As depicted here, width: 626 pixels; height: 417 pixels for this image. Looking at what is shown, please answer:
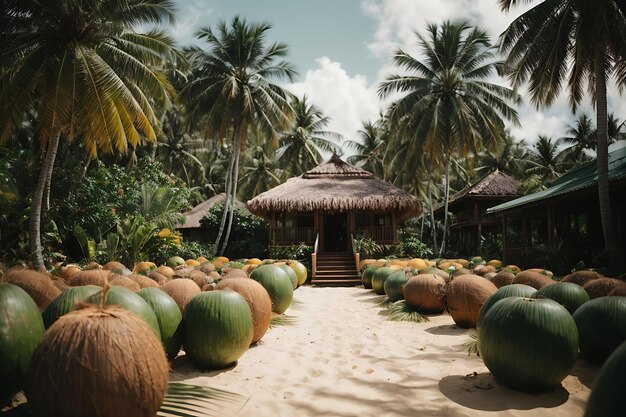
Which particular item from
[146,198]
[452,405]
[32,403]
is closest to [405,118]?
[146,198]

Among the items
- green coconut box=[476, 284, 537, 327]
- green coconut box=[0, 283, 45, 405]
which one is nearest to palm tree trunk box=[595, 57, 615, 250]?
green coconut box=[476, 284, 537, 327]

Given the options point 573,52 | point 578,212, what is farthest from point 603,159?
point 578,212

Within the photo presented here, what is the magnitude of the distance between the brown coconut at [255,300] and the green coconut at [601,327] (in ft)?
13.4

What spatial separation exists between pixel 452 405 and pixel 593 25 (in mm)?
14151

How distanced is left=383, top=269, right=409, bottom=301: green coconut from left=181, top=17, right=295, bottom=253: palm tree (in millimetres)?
15800

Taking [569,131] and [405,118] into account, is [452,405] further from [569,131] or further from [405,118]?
[569,131]

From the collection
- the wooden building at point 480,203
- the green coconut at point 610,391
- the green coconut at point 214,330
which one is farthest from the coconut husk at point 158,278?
the wooden building at point 480,203

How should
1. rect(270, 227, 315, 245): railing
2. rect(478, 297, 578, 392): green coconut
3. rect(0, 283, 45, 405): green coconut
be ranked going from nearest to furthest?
rect(0, 283, 45, 405): green coconut, rect(478, 297, 578, 392): green coconut, rect(270, 227, 315, 245): railing

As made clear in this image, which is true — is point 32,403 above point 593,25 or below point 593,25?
below

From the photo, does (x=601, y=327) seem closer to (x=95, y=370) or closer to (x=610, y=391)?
(x=610, y=391)

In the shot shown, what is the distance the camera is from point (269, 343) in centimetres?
666

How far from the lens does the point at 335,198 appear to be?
21641mm

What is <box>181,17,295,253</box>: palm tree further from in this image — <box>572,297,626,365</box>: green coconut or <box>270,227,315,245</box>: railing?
<box>572,297,626,365</box>: green coconut

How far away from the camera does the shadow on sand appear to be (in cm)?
405
